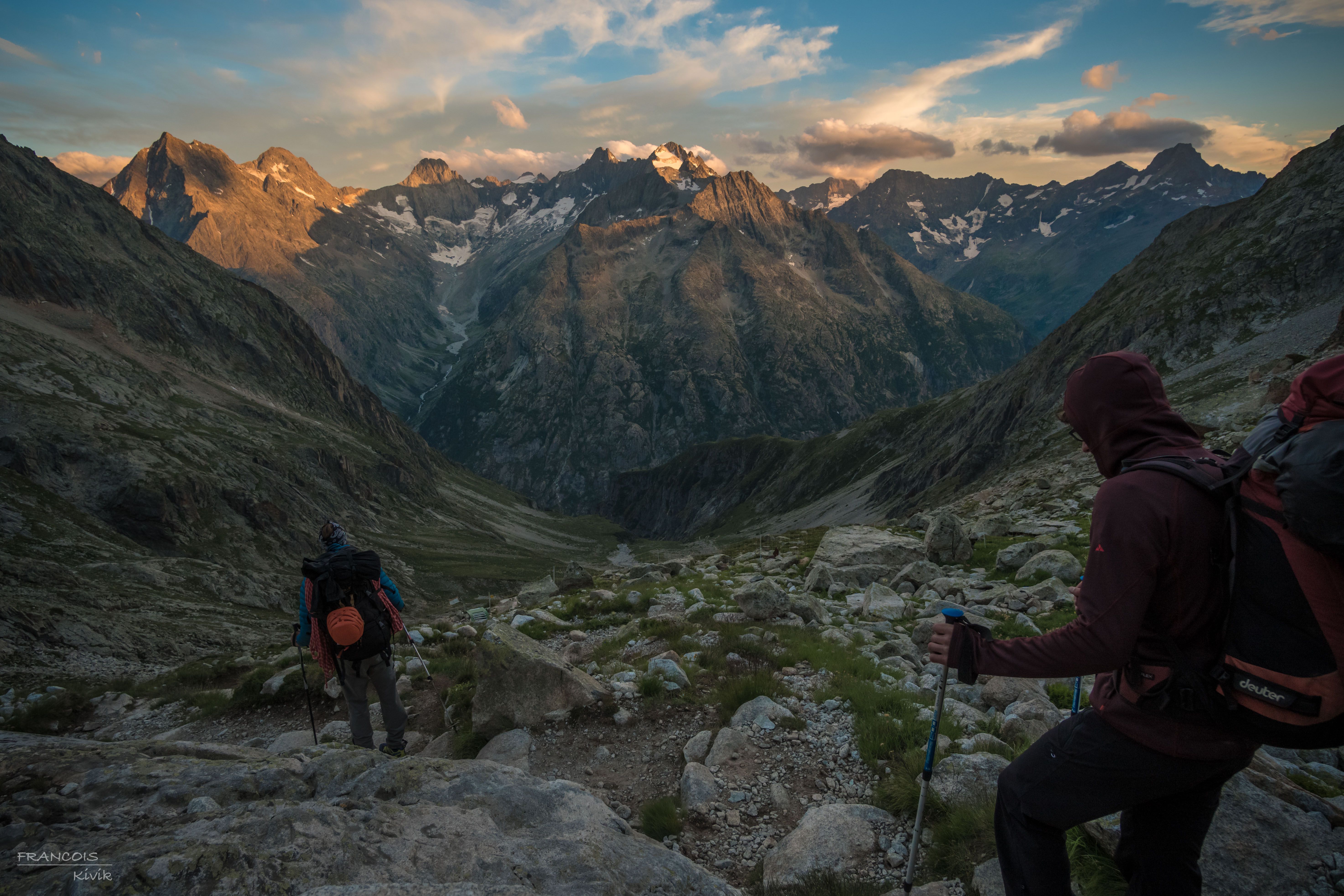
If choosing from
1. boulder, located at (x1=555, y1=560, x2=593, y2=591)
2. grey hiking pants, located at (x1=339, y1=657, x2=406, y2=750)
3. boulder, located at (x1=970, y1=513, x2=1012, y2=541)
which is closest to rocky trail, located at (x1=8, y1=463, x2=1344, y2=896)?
grey hiking pants, located at (x1=339, y1=657, x2=406, y2=750)

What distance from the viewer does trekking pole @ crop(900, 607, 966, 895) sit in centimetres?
507

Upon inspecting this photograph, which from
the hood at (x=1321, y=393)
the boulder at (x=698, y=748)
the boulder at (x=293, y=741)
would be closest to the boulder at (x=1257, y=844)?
the hood at (x=1321, y=393)

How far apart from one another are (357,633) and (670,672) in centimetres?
549

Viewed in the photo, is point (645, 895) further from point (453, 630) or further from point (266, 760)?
point (453, 630)

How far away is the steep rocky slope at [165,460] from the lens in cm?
3991

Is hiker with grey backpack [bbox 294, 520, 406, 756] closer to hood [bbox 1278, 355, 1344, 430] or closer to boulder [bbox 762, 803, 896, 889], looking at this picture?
boulder [bbox 762, 803, 896, 889]

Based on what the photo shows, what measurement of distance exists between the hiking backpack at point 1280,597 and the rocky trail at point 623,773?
243 cm

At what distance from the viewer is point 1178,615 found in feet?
11.7

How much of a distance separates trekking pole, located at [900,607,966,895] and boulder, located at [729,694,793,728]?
298 centimetres

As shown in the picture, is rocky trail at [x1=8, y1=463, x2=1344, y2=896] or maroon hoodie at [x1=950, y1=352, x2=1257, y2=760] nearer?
maroon hoodie at [x1=950, y1=352, x2=1257, y2=760]

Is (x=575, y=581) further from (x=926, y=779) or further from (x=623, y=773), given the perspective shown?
(x=926, y=779)

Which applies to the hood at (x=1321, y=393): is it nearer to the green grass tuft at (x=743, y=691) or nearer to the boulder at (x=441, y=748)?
the green grass tuft at (x=743, y=691)

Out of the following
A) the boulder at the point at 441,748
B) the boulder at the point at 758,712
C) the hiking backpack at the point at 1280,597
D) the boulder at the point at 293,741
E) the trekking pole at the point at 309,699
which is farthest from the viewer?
the boulder at the point at 293,741

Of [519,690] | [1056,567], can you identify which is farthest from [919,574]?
[519,690]
